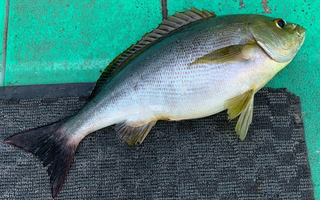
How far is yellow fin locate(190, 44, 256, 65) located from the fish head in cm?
10

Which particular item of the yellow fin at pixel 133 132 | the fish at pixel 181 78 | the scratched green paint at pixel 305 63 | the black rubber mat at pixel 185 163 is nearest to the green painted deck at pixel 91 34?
the scratched green paint at pixel 305 63

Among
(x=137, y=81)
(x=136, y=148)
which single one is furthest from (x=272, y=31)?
(x=136, y=148)

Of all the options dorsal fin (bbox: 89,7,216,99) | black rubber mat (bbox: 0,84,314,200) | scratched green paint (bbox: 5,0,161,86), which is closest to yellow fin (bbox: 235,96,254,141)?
black rubber mat (bbox: 0,84,314,200)

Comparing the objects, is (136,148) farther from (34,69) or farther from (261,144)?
(34,69)

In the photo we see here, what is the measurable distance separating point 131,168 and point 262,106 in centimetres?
104

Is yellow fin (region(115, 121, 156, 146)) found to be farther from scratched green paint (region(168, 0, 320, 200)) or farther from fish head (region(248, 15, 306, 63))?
scratched green paint (region(168, 0, 320, 200))

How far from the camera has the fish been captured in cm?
151

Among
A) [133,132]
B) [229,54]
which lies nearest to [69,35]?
[133,132]

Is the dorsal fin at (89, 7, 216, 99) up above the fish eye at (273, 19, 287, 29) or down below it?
above

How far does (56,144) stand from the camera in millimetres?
1624

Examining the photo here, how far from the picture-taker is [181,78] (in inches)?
59.9

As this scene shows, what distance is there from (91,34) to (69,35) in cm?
18

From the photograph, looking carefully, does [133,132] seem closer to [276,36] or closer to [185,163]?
[185,163]

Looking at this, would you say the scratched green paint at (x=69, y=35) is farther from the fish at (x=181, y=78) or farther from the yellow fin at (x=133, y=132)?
the yellow fin at (x=133, y=132)
